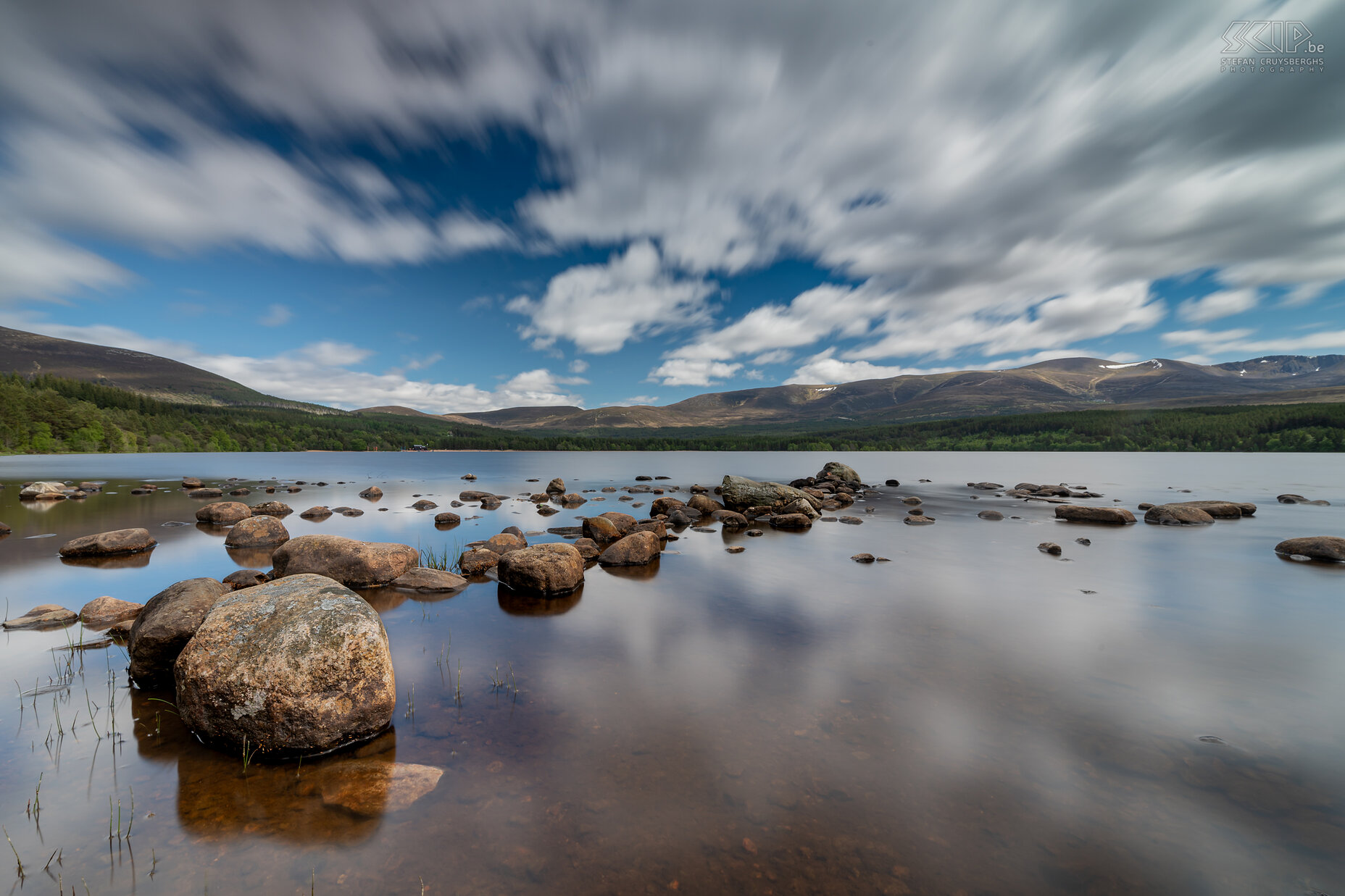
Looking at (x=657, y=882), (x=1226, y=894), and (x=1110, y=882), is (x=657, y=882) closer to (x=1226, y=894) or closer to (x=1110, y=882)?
(x=1110, y=882)

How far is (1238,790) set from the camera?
6.11m

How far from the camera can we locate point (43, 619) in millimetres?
10547

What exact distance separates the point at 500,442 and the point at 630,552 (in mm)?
194764

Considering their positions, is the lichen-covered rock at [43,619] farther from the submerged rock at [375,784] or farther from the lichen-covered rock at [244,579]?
the submerged rock at [375,784]

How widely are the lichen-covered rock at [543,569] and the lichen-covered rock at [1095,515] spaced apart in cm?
3088

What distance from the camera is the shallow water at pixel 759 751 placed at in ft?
15.7

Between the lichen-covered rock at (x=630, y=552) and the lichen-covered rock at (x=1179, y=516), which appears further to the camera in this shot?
the lichen-covered rock at (x=1179, y=516)

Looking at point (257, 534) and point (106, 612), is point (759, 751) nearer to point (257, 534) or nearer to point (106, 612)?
point (106, 612)

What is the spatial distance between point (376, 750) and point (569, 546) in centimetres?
888

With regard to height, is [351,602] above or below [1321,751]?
above

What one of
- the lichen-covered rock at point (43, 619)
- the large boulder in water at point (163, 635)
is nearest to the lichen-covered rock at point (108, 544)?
the lichen-covered rock at point (43, 619)

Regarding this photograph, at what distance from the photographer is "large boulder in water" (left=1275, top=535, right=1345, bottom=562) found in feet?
62.3

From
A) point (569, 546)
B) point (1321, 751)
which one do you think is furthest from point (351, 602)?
point (1321, 751)

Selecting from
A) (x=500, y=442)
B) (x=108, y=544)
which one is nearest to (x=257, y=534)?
(x=108, y=544)
